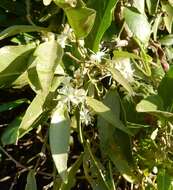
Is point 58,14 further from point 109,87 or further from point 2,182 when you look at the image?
point 2,182

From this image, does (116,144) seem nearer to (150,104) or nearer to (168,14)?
(150,104)

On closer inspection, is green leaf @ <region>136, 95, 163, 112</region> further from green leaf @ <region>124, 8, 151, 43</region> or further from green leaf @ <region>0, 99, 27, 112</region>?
green leaf @ <region>0, 99, 27, 112</region>

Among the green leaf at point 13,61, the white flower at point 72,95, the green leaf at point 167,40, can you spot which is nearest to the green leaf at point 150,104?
the white flower at point 72,95

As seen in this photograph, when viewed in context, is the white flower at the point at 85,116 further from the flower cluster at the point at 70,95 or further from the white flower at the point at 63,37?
the white flower at the point at 63,37

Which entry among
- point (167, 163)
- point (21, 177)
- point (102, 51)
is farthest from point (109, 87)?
point (21, 177)

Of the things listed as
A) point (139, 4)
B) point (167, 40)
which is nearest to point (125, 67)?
point (139, 4)

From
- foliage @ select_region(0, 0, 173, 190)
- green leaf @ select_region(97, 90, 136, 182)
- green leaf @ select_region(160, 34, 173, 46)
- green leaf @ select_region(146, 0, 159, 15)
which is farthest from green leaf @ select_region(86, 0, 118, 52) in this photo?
green leaf @ select_region(160, 34, 173, 46)
